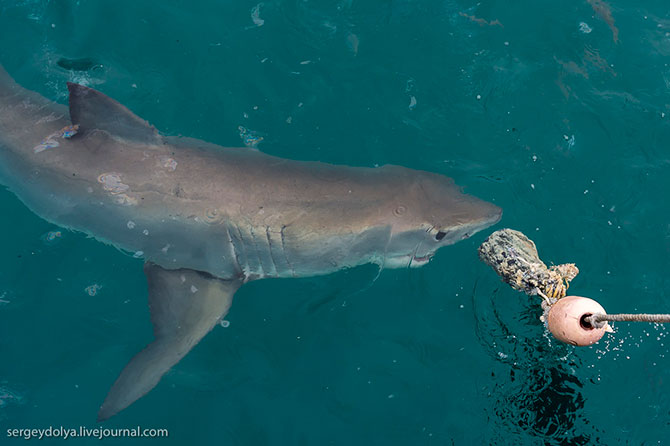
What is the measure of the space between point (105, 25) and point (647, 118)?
676 cm

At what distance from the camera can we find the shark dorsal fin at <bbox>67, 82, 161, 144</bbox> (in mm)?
4914

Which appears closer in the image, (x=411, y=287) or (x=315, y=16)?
(x=411, y=287)

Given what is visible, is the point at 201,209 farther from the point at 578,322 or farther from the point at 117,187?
the point at 578,322

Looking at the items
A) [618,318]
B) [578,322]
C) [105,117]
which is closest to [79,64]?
[105,117]

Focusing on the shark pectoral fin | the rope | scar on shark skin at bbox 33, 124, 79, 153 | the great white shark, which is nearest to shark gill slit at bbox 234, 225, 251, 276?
the great white shark

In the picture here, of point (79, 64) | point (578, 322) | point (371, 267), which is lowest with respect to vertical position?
point (371, 267)

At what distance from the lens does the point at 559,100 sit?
21.8 feet

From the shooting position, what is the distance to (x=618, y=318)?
299 cm

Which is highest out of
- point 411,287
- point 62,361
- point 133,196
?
point 133,196

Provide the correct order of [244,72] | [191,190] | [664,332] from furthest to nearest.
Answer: [244,72] < [664,332] < [191,190]

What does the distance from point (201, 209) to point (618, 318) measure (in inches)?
135

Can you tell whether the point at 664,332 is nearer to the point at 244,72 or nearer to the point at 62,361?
the point at 244,72

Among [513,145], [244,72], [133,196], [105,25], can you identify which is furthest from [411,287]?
[105,25]

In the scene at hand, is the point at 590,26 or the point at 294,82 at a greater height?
the point at 590,26
